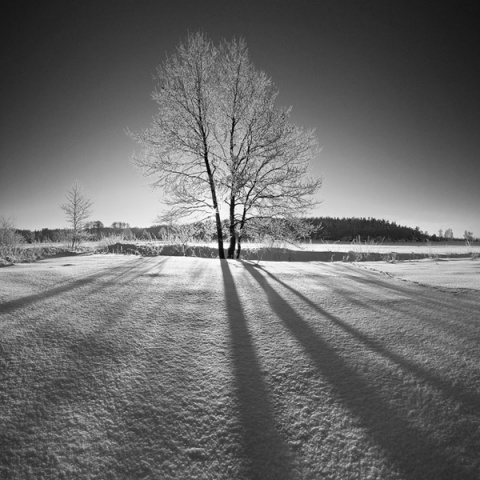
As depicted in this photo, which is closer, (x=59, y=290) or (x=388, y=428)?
(x=388, y=428)

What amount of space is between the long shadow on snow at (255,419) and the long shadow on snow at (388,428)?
30 cm

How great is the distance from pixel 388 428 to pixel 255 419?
1.44 feet

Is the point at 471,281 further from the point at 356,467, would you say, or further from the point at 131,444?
the point at 131,444

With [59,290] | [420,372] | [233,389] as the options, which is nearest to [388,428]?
[420,372]

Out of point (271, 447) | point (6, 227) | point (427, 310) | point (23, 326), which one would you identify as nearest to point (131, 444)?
point (271, 447)

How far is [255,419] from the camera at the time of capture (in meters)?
0.90

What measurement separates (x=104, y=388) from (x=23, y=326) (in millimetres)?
815

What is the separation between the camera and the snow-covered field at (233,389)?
2.47 ft

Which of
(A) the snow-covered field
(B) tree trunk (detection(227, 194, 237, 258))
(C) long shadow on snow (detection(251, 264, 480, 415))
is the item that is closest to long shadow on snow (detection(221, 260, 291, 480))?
(A) the snow-covered field

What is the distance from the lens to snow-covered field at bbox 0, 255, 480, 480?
753mm

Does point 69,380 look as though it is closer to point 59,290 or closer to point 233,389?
point 233,389

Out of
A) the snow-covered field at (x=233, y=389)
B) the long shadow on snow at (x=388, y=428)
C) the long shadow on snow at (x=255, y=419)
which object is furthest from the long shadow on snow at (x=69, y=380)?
the long shadow on snow at (x=388, y=428)

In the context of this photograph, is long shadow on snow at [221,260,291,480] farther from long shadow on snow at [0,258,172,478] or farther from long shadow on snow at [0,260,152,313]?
long shadow on snow at [0,260,152,313]

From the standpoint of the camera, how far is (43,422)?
844 millimetres
